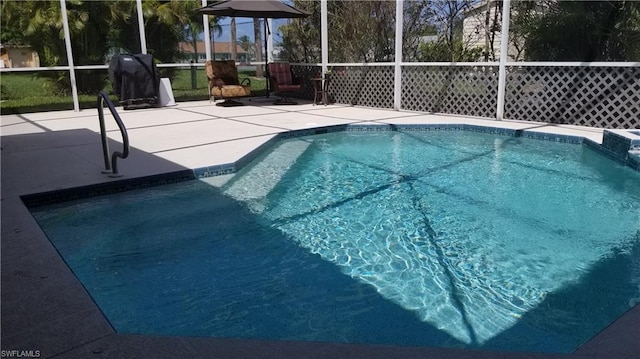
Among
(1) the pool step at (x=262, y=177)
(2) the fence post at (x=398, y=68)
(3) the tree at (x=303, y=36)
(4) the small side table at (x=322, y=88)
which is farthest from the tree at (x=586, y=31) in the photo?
(3) the tree at (x=303, y=36)

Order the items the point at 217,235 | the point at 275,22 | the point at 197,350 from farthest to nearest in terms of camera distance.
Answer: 1. the point at 275,22
2. the point at 217,235
3. the point at 197,350

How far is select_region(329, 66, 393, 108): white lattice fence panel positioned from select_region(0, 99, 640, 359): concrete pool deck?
0.41 metres

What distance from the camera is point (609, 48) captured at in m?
8.45

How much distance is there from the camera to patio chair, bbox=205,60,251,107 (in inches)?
412

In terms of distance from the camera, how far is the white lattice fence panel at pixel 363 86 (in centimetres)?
1005

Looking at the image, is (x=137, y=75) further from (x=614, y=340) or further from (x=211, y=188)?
(x=614, y=340)

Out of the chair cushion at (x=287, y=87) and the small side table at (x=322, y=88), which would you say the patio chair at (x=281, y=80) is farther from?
the small side table at (x=322, y=88)

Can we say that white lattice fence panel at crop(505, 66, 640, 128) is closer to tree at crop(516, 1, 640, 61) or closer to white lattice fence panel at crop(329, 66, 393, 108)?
tree at crop(516, 1, 640, 61)

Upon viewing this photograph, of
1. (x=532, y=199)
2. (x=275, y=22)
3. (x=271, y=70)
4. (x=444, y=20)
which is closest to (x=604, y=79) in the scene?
(x=532, y=199)

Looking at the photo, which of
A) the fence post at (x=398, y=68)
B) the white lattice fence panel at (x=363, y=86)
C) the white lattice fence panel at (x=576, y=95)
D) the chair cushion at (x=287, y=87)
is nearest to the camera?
the white lattice fence panel at (x=576, y=95)

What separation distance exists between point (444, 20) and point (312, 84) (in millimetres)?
3570

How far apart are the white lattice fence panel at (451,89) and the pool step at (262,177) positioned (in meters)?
3.77

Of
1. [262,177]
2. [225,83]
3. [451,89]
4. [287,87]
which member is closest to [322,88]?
[287,87]

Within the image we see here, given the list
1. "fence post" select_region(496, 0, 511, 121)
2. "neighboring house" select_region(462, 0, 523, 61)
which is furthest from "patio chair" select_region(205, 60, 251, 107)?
"neighboring house" select_region(462, 0, 523, 61)
